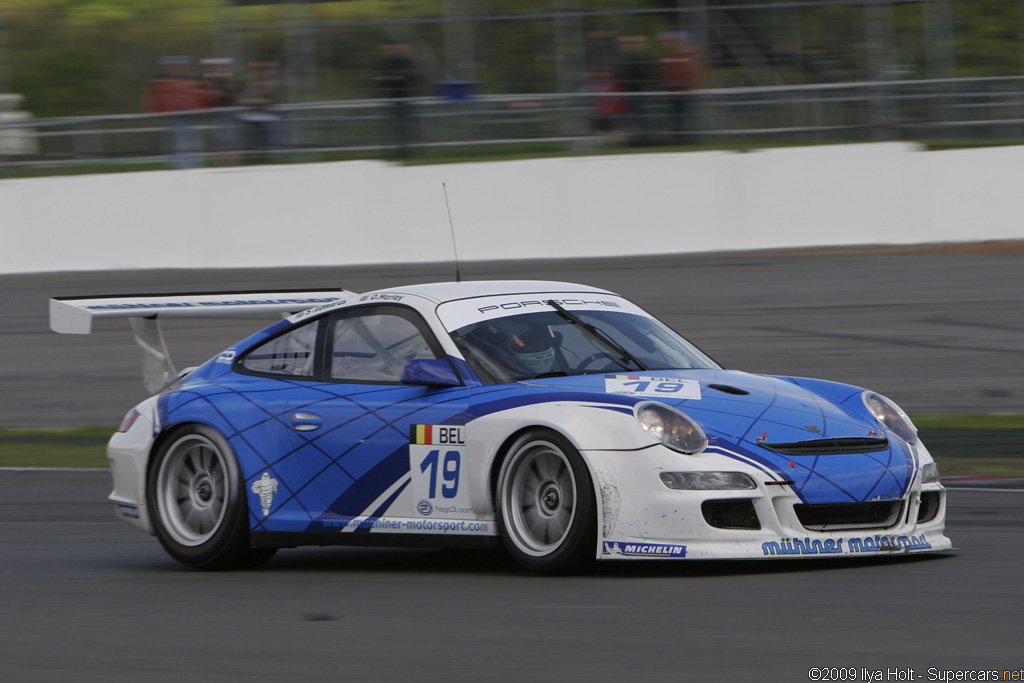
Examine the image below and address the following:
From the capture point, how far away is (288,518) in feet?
22.2

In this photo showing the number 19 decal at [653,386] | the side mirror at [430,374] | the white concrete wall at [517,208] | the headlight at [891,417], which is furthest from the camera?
the white concrete wall at [517,208]

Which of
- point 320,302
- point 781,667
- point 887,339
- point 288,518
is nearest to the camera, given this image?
point 781,667

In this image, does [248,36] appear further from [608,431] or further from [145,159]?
[608,431]

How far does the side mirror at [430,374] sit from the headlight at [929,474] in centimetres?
187

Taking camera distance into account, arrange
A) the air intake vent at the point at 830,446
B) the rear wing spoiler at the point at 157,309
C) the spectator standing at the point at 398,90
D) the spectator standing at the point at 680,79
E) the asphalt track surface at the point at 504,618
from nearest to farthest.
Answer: the asphalt track surface at the point at 504,618 < the air intake vent at the point at 830,446 < the rear wing spoiler at the point at 157,309 < the spectator standing at the point at 680,79 < the spectator standing at the point at 398,90

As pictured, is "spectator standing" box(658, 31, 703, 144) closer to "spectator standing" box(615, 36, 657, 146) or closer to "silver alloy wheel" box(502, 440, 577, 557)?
"spectator standing" box(615, 36, 657, 146)

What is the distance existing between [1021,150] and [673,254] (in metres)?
4.58

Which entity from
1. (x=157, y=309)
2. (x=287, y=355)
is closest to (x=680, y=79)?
(x=157, y=309)

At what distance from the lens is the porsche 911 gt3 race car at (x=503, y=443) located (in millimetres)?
5855


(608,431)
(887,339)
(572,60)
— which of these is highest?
(572,60)

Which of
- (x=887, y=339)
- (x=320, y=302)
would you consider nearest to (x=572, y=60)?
(x=887, y=339)

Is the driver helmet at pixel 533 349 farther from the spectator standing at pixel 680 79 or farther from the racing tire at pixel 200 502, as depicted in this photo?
the spectator standing at pixel 680 79

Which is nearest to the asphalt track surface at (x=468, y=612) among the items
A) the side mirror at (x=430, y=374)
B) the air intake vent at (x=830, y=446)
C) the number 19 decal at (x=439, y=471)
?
the number 19 decal at (x=439, y=471)

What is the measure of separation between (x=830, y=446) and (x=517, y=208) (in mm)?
13622
